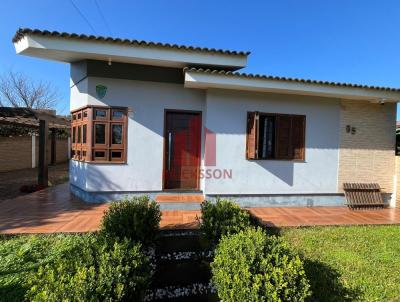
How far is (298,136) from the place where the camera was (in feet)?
28.7

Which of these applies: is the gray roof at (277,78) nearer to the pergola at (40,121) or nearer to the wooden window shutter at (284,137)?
the wooden window shutter at (284,137)

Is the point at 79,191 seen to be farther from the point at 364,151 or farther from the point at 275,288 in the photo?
the point at 364,151

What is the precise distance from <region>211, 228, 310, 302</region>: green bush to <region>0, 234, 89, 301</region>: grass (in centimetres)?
262

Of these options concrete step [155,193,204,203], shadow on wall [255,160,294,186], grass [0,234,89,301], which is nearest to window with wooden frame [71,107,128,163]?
concrete step [155,193,204,203]

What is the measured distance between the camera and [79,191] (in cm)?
860

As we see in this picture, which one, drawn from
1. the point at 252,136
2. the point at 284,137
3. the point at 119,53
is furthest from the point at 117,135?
the point at 284,137

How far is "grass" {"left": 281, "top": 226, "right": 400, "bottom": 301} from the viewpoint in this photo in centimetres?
393

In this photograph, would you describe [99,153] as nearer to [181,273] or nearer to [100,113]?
[100,113]

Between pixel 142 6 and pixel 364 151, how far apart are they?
34.7ft

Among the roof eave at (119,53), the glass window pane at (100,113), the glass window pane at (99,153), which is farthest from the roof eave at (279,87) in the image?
the glass window pane at (99,153)

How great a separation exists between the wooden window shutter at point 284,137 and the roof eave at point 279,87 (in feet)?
3.09

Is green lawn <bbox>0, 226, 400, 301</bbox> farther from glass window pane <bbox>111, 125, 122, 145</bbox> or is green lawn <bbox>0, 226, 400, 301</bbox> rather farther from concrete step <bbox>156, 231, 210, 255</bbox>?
glass window pane <bbox>111, 125, 122, 145</bbox>

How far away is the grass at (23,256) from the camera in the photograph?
3.65 metres

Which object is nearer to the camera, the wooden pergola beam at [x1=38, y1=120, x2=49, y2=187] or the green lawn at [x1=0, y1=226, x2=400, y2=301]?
the green lawn at [x1=0, y1=226, x2=400, y2=301]
